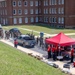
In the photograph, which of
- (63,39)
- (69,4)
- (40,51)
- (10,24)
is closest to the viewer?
(63,39)

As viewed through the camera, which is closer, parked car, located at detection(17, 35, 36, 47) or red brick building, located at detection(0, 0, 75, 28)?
parked car, located at detection(17, 35, 36, 47)

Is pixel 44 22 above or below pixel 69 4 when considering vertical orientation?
below

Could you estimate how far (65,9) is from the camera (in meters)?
62.4

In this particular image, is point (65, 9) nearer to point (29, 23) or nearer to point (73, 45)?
point (29, 23)

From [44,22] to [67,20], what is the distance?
12311mm

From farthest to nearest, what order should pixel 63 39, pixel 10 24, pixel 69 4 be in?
1. pixel 10 24
2. pixel 69 4
3. pixel 63 39

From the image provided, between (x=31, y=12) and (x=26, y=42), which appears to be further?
(x=31, y=12)

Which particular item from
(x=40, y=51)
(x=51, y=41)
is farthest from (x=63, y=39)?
(x=40, y=51)

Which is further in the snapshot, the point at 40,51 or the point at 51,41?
the point at 40,51

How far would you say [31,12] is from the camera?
244 feet

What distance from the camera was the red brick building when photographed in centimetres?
→ 6669

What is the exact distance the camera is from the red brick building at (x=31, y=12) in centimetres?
6669

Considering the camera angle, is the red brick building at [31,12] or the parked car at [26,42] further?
the red brick building at [31,12]

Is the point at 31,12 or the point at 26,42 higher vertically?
the point at 31,12
